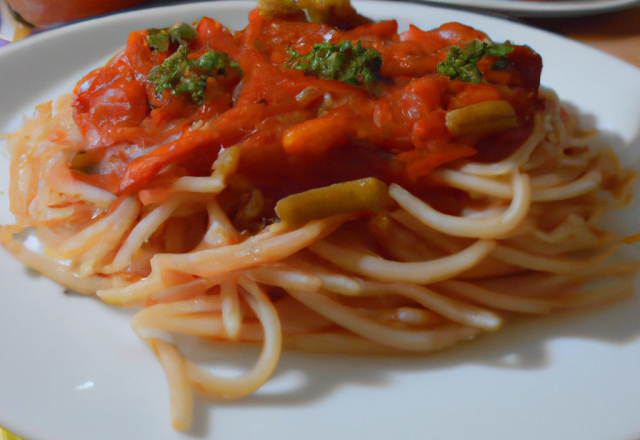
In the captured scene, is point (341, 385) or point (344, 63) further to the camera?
point (344, 63)

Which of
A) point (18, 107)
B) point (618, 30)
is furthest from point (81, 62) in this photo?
point (618, 30)

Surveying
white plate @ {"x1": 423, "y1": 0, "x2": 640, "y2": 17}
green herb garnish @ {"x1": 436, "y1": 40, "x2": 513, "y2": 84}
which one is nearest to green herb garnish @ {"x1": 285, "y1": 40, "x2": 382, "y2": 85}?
green herb garnish @ {"x1": 436, "y1": 40, "x2": 513, "y2": 84}

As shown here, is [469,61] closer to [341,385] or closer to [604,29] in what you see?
[341,385]

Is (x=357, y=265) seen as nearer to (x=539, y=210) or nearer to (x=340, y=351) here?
(x=340, y=351)

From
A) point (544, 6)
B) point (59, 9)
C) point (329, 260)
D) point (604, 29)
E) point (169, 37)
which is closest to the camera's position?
point (329, 260)

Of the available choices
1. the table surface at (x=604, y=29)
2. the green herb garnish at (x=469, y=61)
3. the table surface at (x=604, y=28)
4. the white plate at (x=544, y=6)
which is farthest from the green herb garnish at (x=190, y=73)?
the table surface at (x=604, y=29)

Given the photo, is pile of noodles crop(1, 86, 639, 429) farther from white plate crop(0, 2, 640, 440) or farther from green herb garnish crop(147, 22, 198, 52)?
green herb garnish crop(147, 22, 198, 52)

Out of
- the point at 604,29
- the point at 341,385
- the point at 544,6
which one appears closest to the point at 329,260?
the point at 341,385
